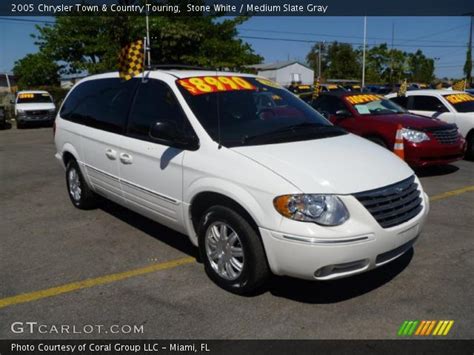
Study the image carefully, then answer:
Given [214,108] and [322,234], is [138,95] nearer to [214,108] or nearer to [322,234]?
[214,108]

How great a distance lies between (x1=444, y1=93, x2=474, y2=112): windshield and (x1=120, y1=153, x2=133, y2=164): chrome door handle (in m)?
8.08

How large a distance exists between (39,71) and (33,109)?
15023mm

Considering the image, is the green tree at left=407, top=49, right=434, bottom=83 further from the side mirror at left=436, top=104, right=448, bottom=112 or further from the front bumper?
the front bumper

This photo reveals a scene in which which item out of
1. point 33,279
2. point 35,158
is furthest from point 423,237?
point 35,158

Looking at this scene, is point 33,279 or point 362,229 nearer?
point 362,229

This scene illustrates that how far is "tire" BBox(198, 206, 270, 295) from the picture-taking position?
3.25 meters

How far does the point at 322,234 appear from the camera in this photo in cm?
297

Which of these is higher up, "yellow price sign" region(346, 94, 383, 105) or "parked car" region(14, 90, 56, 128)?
"yellow price sign" region(346, 94, 383, 105)

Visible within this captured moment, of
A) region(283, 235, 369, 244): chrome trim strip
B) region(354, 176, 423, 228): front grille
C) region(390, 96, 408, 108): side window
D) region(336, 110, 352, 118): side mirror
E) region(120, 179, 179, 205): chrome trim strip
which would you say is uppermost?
region(390, 96, 408, 108): side window

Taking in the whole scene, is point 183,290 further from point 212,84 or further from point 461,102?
point 461,102

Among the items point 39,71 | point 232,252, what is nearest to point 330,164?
point 232,252

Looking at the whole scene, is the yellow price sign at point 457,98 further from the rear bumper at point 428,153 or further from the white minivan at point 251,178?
the white minivan at point 251,178

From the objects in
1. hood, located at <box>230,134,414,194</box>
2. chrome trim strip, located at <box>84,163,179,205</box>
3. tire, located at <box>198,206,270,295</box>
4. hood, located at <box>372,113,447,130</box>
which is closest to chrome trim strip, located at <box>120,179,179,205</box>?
chrome trim strip, located at <box>84,163,179,205</box>
